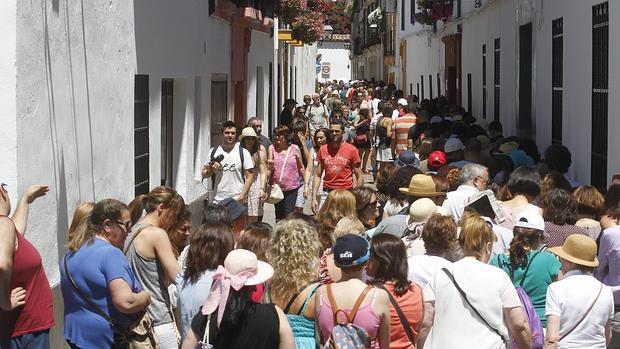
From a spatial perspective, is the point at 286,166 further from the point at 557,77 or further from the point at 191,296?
the point at 191,296

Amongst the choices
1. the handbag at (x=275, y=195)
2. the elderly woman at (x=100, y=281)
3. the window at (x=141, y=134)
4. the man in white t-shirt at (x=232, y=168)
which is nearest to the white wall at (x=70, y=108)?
the window at (x=141, y=134)

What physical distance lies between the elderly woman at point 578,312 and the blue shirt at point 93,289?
246cm

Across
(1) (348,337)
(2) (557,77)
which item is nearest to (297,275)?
(1) (348,337)

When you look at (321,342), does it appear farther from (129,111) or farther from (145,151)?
(145,151)

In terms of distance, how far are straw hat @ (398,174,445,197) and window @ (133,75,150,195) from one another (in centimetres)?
318

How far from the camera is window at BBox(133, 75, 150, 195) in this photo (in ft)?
Answer: 37.6

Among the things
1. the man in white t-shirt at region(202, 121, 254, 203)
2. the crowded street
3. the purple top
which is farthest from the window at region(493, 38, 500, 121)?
the purple top

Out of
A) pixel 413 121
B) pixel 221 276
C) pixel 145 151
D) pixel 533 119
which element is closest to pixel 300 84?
pixel 413 121

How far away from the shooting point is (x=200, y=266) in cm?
669

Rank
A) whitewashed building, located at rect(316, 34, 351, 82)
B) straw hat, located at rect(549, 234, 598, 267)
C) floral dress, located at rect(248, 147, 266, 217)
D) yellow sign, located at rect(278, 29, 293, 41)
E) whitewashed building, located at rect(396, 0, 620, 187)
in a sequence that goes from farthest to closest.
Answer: whitewashed building, located at rect(316, 34, 351, 82) → yellow sign, located at rect(278, 29, 293, 41) → floral dress, located at rect(248, 147, 266, 217) → whitewashed building, located at rect(396, 0, 620, 187) → straw hat, located at rect(549, 234, 598, 267)

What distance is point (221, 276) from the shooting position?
5.60 metres

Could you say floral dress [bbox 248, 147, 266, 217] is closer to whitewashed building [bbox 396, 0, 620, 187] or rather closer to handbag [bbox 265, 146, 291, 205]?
handbag [bbox 265, 146, 291, 205]

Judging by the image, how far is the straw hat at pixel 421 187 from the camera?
9180 mm

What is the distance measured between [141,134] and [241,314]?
6430 millimetres
